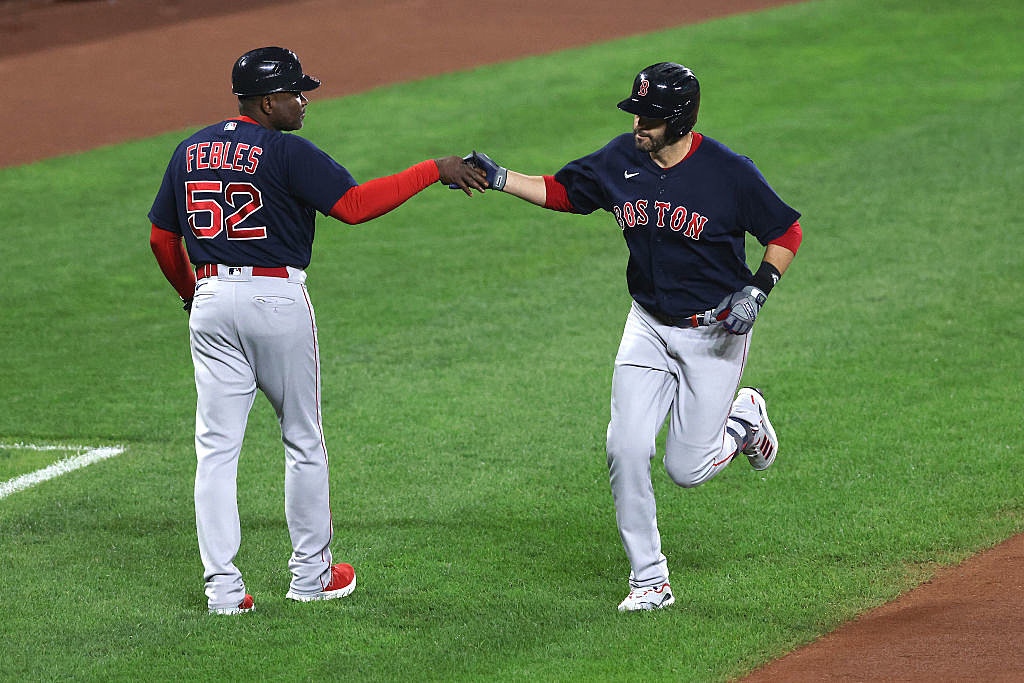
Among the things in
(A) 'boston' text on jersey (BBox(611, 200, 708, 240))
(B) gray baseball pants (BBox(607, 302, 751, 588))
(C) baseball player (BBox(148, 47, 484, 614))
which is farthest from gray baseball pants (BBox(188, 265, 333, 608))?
(A) 'boston' text on jersey (BBox(611, 200, 708, 240))

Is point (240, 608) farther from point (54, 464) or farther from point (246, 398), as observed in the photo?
point (54, 464)

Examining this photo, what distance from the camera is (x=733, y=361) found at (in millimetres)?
5355

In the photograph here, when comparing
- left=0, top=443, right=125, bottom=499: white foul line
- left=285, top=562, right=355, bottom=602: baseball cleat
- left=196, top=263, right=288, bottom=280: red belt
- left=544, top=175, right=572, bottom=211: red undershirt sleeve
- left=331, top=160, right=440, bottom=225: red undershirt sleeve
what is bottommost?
left=285, top=562, right=355, bottom=602: baseball cleat

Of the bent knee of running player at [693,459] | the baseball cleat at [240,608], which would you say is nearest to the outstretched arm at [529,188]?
the bent knee of running player at [693,459]

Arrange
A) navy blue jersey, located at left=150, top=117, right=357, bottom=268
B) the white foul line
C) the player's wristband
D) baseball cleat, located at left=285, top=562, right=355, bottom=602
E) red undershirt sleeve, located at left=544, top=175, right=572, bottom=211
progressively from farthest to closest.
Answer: the white foul line → red undershirt sleeve, located at left=544, top=175, right=572, bottom=211 → baseball cleat, located at left=285, top=562, right=355, bottom=602 → the player's wristband → navy blue jersey, located at left=150, top=117, right=357, bottom=268

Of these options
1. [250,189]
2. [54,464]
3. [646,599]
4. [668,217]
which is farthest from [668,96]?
Result: [54,464]

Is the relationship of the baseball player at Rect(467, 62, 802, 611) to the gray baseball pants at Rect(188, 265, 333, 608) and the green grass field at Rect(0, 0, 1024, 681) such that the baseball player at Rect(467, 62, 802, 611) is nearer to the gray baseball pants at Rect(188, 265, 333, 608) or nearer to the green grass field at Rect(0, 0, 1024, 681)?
the green grass field at Rect(0, 0, 1024, 681)

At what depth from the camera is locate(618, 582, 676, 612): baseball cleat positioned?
204 inches

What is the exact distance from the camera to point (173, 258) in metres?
5.43

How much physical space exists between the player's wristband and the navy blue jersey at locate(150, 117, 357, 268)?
1549mm

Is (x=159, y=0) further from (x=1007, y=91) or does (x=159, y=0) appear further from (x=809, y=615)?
(x=809, y=615)

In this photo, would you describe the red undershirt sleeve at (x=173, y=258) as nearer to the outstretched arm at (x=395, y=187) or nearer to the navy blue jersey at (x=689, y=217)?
the outstretched arm at (x=395, y=187)

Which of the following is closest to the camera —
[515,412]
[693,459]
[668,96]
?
[668,96]

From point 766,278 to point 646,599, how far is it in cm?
128
